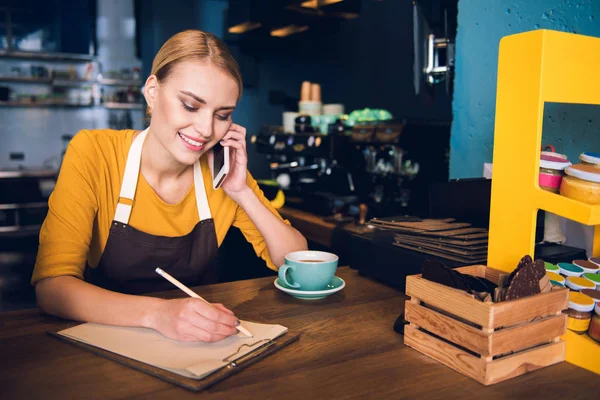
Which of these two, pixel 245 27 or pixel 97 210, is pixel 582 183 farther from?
pixel 245 27

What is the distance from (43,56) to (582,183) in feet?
23.0

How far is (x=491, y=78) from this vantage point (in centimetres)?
186

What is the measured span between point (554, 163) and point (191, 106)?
0.90 m

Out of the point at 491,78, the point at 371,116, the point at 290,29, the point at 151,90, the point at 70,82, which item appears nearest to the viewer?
the point at 151,90

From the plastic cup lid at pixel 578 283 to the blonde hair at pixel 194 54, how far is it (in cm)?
98

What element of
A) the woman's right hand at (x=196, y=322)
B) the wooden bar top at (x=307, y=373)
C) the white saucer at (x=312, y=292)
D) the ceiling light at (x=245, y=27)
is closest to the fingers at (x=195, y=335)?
the woman's right hand at (x=196, y=322)

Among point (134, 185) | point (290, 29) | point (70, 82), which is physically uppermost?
point (290, 29)

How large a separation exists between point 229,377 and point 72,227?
2.28 feet

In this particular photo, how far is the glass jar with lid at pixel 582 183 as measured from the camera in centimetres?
94

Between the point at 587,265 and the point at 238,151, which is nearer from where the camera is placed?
the point at 587,265

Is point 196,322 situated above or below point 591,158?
below

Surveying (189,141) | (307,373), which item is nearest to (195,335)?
(307,373)

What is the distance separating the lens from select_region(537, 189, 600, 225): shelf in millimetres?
887

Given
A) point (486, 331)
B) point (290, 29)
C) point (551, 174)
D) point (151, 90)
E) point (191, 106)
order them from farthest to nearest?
point (290, 29) < point (151, 90) < point (191, 106) < point (551, 174) < point (486, 331)
